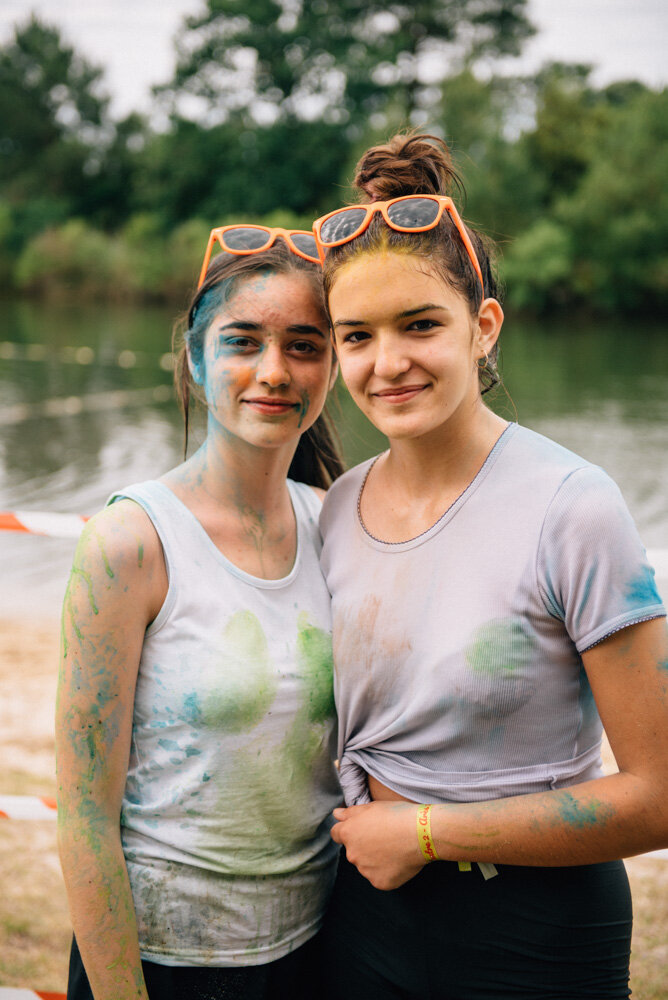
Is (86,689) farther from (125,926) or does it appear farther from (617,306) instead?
(617,306)

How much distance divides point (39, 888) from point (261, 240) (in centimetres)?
261

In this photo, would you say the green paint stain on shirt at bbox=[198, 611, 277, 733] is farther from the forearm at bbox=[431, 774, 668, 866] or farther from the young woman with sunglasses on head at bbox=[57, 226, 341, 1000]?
the forearm at bbox=[431, 774, 668, 866]

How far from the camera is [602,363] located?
23.8 metres

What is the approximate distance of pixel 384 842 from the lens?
164cm

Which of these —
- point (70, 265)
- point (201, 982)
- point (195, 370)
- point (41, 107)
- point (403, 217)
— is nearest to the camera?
point (403, 217)

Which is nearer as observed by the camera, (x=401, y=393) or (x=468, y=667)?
(x=468, y=667)

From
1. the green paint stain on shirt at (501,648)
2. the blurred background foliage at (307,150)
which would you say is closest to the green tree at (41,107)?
the blurred background foliage at (307,150)

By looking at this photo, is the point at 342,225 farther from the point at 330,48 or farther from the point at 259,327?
the point at 330,48

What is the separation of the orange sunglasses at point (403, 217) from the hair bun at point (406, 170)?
0.10 ft

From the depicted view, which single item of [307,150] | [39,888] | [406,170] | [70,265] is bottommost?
[39,888]

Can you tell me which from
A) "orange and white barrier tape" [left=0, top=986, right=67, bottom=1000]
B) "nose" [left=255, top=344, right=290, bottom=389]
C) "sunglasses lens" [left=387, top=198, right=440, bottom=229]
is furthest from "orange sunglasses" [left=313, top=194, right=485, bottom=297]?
"orange and white barrier tape" [left=0, top=986, right=67, bottom=1000]

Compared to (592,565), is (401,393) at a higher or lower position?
higher

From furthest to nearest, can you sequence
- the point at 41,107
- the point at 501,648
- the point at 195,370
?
the point at 41,107 → the point at 195,370 → the point at 501,648

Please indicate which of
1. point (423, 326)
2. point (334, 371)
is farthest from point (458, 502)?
point (334, 371)
